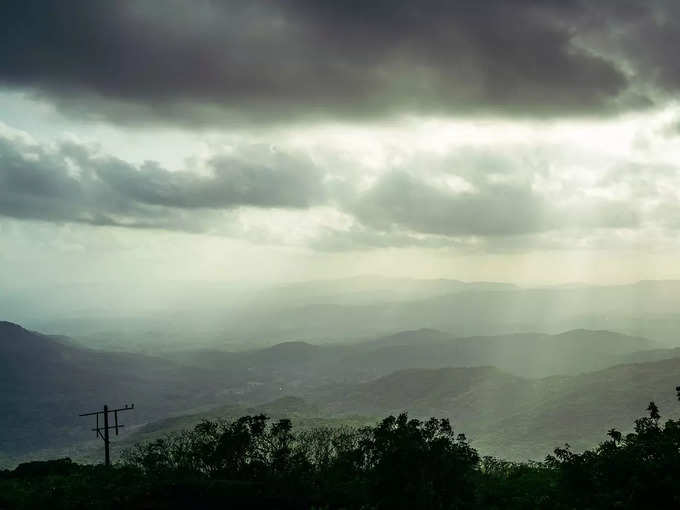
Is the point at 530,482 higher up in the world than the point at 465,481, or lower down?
lower down

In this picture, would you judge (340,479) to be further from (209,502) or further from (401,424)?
(401,424)

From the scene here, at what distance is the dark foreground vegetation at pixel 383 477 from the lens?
1032 inches

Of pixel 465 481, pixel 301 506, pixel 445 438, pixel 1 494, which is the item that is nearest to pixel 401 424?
pixel 445 438

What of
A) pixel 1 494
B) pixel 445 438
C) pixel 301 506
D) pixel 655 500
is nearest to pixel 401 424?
pixel 445 438

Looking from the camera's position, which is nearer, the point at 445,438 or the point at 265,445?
the point at 445,438

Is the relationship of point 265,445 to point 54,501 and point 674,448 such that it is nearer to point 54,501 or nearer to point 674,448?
point 54,501

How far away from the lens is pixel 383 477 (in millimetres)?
28125

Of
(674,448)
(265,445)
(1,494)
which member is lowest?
(1,494)

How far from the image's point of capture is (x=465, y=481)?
95.0ft

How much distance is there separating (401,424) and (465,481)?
410 cm

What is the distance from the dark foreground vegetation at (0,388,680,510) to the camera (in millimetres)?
26203

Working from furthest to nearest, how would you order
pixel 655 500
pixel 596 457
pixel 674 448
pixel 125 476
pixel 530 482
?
pixel 125 476 < pixel 530 482 < pixel 596 457 < pixel 674 448 < pixel 655 500

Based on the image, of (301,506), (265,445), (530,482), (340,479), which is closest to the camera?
(301,506)

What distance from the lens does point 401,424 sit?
29.7 m
